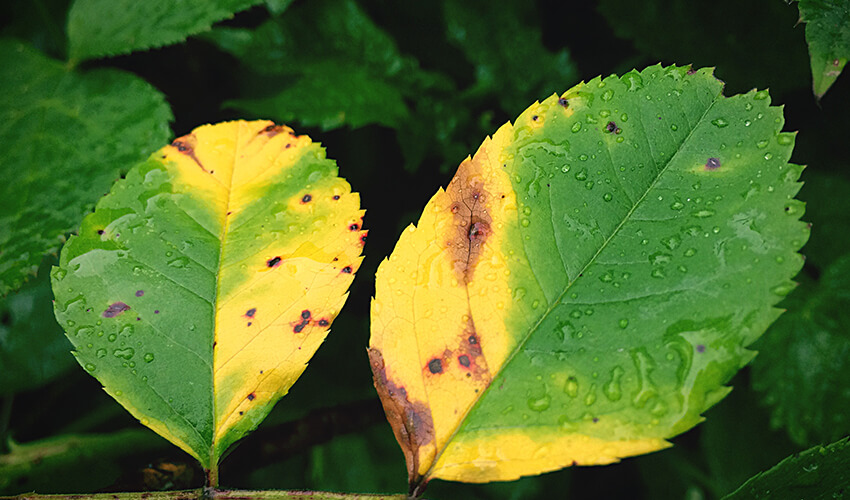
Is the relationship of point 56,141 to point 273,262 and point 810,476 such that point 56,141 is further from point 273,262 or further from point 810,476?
point 810,476

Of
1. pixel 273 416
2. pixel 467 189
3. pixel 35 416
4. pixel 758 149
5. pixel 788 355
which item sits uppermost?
pixel 758 149

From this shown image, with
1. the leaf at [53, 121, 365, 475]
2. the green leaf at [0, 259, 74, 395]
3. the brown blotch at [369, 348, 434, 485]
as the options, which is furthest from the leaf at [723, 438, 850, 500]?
the green leaf at [0, 259, 74, 395]

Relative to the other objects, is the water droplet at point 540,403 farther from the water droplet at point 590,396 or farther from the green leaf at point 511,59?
the green leaf at point 511,59

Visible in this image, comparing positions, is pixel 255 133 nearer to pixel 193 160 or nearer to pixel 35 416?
pixel 193 160

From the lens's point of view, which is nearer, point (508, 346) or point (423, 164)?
point (508, 346)

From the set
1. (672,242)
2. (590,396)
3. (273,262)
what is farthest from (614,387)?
(273,262)

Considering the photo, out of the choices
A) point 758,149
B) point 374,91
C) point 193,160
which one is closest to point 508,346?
point 758,149

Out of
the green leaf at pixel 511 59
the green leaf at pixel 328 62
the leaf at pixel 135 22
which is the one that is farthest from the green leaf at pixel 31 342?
the green leaf at pixel 511 59

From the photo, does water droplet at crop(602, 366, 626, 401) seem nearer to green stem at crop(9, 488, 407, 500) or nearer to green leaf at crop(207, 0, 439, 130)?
green stem at crop(9, 488, 407, 500)
